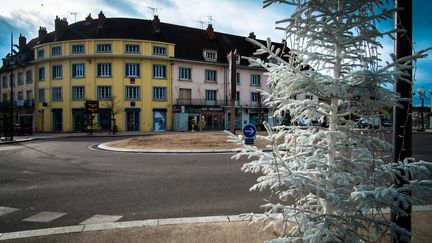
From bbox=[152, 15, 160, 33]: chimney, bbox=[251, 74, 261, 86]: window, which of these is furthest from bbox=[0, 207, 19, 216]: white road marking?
→ bbox=[251, 74, 261, 86]: window

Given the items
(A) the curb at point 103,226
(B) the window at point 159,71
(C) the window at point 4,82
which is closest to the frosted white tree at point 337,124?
(A) the curb at point 103,226

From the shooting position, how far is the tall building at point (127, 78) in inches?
1332

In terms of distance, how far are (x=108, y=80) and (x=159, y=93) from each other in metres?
7.03

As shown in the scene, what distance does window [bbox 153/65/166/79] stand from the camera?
35094 millimetres

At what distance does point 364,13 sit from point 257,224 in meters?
2.79

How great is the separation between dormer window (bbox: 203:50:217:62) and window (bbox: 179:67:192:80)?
11.7 ft

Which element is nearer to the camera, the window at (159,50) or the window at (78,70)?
the window at (78,70)

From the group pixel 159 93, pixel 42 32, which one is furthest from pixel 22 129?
pixel 42 32

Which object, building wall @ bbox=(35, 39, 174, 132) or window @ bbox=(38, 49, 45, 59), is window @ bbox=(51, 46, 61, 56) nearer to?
building wall @ bbox=(35, 39, 174, 132)

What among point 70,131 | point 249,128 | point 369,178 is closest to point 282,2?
point 369,178

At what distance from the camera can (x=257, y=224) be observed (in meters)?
3.42

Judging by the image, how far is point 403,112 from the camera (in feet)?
7.95

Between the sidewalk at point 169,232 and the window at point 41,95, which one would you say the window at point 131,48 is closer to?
the window at point 41,95

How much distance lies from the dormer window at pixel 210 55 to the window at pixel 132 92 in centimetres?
1153
